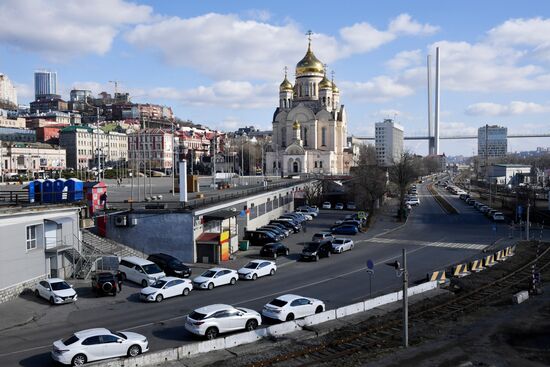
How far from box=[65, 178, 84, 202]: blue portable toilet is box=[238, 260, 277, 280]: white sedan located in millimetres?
9422

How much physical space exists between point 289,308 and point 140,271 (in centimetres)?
867

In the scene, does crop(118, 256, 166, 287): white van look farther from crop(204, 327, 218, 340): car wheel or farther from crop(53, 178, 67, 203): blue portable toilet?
crop(204, 327, 218, 340): car wheel

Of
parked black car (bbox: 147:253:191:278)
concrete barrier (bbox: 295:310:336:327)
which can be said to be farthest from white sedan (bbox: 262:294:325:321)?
parked black car (bbox: 147:253:191:278)

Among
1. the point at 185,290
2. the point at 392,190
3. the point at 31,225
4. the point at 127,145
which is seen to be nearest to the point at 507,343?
the point at 185,290

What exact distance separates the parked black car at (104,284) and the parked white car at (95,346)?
7.02 meters

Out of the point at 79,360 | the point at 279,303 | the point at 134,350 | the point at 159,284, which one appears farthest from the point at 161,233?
the point at 79,360

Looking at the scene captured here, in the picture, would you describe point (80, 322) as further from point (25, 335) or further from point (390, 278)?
point (390, 278)

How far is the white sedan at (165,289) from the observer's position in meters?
21.0

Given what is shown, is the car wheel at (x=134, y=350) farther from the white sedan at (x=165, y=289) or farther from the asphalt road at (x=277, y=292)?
the white sedan at (x=165, y=289)

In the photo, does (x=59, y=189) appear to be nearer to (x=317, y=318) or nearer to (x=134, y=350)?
(x=134, y=350)

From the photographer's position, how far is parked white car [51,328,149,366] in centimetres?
1362

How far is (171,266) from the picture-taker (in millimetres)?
25203

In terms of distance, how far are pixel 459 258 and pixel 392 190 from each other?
54612mm

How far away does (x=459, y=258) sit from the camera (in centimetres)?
3164
